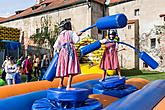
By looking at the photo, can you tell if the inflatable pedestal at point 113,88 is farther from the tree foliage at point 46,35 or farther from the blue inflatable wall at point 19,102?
the tree foliage at point 46,35

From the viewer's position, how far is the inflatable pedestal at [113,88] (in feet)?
19.8

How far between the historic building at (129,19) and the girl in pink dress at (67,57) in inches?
901

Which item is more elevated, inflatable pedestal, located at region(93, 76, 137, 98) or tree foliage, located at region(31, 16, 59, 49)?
tree foliage, located at region(31, 16, 59, 49)

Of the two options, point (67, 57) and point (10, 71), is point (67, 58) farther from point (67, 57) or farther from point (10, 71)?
point (10, 71)

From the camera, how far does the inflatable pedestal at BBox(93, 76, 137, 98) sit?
604 centimetres

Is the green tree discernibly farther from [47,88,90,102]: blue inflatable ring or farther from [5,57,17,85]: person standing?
[47,88,90,102]: blue inflatable ring

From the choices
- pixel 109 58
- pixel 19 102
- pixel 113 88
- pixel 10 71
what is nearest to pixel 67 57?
pixel 19 102

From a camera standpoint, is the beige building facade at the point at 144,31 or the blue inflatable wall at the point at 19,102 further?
the beige building facade at the point at 144,31

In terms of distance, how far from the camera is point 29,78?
13039mm

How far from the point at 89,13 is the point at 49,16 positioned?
20.0ft

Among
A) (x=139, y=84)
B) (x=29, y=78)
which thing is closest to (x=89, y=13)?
(x=29, y=78)

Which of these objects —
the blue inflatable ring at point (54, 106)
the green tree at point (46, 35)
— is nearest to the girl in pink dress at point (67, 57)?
the blue inflatable ring at point (54, 106)

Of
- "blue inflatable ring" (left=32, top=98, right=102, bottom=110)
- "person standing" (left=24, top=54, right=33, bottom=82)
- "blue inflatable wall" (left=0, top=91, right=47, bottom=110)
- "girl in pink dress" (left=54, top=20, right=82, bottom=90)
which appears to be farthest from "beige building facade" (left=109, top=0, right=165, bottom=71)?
"blue inflatable ring" (left=32, top=98, right=102, bottom=110)

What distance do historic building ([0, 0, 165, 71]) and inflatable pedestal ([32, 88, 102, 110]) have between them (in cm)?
2325
